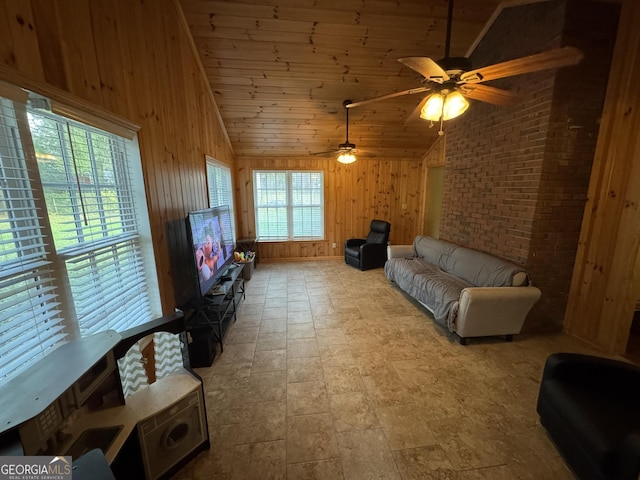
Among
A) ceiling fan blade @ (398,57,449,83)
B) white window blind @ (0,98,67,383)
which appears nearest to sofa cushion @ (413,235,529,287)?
ceiling fan blade @ (398,57,449,83)

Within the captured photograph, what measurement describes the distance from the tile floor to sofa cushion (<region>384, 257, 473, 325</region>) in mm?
272

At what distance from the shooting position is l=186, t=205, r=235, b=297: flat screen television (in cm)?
236

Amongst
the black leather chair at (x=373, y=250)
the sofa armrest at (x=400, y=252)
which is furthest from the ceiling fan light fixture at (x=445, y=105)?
the black leather chair at (x=373, y=250)

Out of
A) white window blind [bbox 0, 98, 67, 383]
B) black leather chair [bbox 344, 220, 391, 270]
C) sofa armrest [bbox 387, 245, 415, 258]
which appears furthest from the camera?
black leather chair [bbox 344, 220, 391, 270]

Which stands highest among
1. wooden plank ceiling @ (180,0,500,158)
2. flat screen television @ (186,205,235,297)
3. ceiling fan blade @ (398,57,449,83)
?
wooden plank ceiling @ (180,0,500,158)

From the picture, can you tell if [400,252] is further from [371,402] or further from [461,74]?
[461,74]

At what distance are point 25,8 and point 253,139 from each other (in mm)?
3934

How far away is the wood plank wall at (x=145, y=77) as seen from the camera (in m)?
1.19

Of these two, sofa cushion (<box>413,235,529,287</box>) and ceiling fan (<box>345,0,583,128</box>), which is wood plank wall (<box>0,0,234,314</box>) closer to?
ceiling fan (<box>345,0,583,128</box>)

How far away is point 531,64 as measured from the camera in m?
1.58

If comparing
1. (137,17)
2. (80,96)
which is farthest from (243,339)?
(137,17)

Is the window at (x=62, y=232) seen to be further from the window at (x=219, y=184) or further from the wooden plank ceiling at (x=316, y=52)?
the wooden plank ceiling at (x=316, y=52)

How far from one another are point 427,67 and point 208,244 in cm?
242

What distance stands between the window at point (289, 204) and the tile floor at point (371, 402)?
9.36 ft
